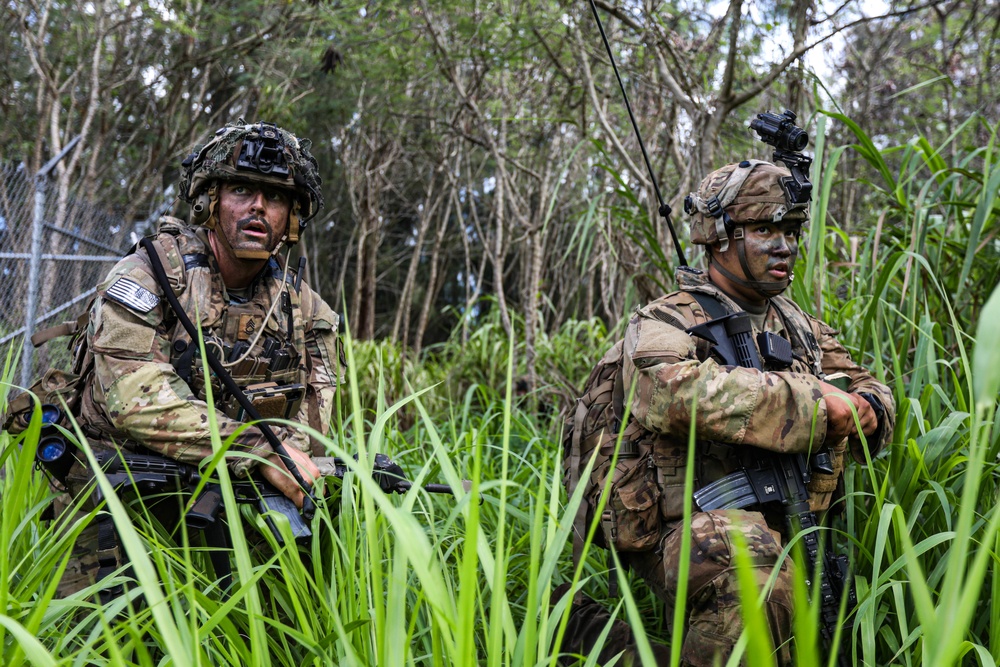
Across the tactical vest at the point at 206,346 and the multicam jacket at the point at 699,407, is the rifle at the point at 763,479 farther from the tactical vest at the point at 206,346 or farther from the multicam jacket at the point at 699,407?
the tactical vest at the point at 206,346

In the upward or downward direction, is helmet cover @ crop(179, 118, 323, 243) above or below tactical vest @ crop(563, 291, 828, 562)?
above

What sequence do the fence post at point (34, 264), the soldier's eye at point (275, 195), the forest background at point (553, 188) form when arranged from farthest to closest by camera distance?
1. the fence post at point (34, 264)
2. the soldier's eye at point (275, 195)
3. the forest background at point (553, 188)

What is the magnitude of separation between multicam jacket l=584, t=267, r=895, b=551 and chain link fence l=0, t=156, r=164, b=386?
7.61 ft

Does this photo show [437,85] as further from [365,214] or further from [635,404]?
[635,404]

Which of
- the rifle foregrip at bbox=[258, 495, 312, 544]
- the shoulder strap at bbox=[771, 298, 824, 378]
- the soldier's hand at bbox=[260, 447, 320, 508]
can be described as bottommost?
the rifle foregrip at bbox=[258, 495, 312, 544]

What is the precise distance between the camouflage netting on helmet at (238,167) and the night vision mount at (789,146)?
4.35 ft

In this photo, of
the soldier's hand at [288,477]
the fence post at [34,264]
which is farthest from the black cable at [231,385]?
the fence post at [34,264]

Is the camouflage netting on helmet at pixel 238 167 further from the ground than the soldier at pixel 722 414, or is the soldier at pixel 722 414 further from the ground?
the camouflage netting on helmet at pixel 238 167

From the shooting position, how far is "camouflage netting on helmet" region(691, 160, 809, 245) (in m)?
2.19

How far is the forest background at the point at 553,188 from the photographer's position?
70.7 inches

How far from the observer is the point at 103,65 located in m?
8.74

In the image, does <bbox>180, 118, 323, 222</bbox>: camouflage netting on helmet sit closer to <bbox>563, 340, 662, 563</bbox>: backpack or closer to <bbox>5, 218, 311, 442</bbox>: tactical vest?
<bbox>5, 218, 311, 442</bbox>: tactical vest

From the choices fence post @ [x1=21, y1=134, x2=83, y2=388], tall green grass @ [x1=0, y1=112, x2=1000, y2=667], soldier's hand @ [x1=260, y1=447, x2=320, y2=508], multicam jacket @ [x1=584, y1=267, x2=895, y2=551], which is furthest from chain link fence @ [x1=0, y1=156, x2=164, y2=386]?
multicam jacket @ [x1=584, y1=267, x2=895, y2=551]

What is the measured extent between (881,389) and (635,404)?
0.68m
